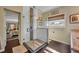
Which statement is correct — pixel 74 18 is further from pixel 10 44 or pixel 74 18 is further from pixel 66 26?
pixel 10 44

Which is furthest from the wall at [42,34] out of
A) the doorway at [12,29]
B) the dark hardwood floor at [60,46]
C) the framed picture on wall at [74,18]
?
the framed picture on wall at [74,18]

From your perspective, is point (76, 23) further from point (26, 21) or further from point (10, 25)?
point (10, 25)

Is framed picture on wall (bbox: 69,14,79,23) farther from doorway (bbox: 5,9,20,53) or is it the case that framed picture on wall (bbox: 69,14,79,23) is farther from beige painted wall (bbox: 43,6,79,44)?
doorway (bbox: 5,9,20,53)

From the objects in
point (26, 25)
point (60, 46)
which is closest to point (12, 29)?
point (26, 25)

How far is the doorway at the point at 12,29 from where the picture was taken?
1725 mm

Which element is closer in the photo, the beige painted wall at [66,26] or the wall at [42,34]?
the beige painted wall at [66,26]

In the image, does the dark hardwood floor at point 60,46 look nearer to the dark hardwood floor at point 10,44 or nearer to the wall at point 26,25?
the wall at point 26,25

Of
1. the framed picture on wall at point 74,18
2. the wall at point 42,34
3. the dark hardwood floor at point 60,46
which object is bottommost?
the dark hardwood floor at point 60,46

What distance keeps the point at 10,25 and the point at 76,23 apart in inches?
43.5

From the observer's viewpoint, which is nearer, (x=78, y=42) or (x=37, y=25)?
(x=78, y=42)

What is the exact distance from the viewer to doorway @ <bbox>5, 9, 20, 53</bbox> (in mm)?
1725

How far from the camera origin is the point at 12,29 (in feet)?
5.82
